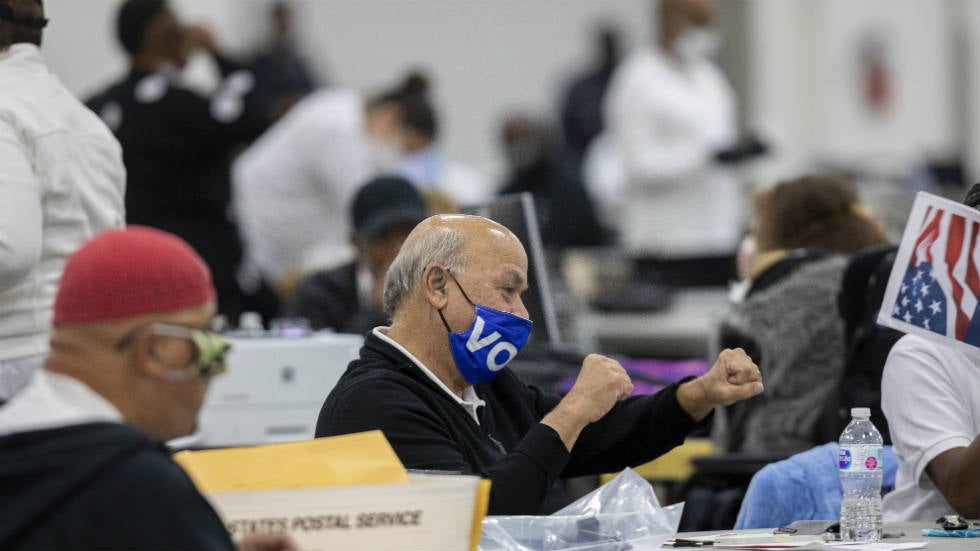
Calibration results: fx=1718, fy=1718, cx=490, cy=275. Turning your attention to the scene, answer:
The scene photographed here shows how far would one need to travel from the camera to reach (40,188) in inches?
148

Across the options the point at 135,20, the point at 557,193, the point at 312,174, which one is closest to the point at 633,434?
the point at 135,20

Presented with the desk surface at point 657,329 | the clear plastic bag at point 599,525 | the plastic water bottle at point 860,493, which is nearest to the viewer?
the clear plastic bag at point 599,525

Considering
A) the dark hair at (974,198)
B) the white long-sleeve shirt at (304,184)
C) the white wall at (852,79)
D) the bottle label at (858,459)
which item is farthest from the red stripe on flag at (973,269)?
the white wall at (852,79)

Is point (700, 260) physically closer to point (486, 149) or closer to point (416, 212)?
point (416, 212)

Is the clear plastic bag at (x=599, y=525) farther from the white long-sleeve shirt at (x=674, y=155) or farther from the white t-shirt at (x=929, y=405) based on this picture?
the white long-sleeve shirt at (x=674, y=155)

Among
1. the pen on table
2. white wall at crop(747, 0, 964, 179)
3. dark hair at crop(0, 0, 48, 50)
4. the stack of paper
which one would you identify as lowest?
white wall at crop(747, 0, 964, 179)

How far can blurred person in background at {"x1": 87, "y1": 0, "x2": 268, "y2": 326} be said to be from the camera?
6.56 meters

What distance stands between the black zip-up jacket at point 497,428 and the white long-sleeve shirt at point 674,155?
17.1ft

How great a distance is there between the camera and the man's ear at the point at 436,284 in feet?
11.5

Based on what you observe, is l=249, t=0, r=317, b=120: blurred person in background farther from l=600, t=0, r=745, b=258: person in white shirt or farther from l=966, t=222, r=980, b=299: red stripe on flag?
l=966, t=222, r=980, b=299: red stripe on flag

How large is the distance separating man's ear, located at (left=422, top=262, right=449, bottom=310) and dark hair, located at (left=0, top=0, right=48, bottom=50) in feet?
3.69

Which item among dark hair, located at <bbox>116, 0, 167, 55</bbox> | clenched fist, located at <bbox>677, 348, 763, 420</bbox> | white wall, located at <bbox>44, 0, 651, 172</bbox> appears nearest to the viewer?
clenched fist, located at <bbox>677, 348, 763, 420</bbox>

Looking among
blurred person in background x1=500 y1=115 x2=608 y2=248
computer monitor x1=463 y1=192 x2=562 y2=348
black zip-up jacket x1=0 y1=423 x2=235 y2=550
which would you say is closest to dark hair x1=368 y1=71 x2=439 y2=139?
blurred person in background x1=500 y1=115 x2=608 y2=248

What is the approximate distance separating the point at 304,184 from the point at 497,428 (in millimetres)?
5247
